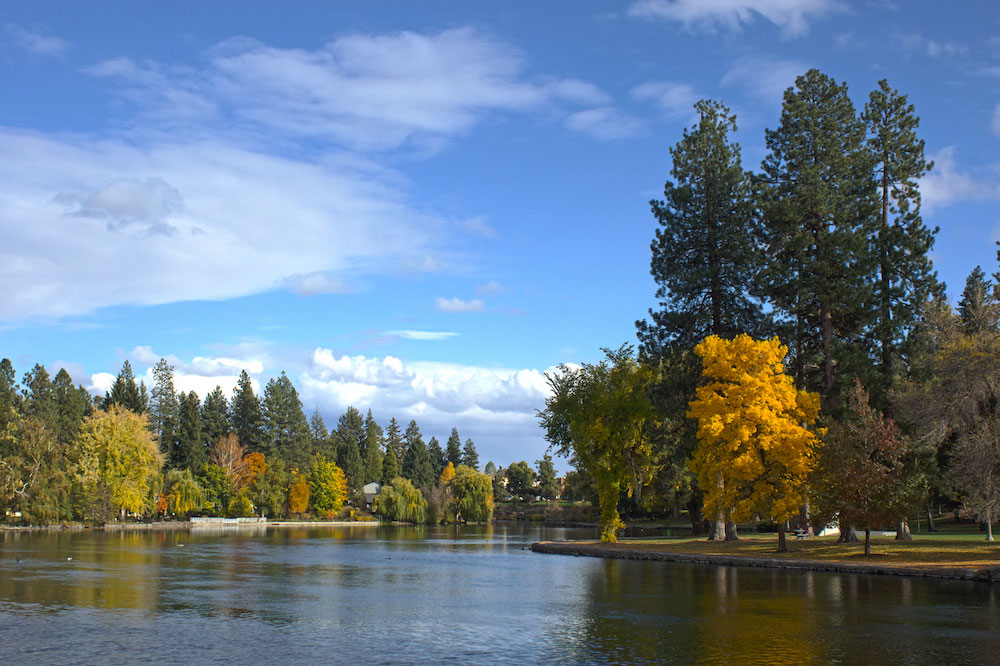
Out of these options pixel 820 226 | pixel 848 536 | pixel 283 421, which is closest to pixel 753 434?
pixel 848 536

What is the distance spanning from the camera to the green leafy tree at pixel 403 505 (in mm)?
130000

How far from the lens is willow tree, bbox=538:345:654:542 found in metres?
57.5

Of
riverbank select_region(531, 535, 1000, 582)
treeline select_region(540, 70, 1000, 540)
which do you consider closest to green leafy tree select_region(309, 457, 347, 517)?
treeline select_region(540, 70, 1000, 540)

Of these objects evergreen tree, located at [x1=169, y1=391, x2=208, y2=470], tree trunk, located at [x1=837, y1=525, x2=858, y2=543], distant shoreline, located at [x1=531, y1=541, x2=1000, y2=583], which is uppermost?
evergreen tree, located at [x1=169, y1=391, x2=208, y2=470]

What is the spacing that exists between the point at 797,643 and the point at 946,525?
238ft

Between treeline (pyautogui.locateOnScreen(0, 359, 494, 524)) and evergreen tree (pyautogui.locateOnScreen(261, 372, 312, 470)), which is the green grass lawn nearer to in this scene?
treeline (pyautogui.locateOnScreen(0, 359, 494, 524))

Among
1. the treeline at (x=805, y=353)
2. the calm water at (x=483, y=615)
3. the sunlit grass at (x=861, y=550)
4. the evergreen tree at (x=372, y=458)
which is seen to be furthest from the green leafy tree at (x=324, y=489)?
the calm water at (x=483, y=615)

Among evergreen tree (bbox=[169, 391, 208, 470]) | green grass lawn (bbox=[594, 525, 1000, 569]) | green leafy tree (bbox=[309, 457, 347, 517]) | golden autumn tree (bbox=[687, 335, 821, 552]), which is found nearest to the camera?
green grass lawn (bbox=[594, 525, 1000, 569])

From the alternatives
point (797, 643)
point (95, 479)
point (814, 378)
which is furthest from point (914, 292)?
point (95, 479)

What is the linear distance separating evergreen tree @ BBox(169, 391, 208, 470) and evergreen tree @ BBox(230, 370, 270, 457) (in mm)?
21583

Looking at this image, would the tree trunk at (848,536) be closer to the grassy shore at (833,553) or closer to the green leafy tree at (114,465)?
the grassy shore at (833,553)

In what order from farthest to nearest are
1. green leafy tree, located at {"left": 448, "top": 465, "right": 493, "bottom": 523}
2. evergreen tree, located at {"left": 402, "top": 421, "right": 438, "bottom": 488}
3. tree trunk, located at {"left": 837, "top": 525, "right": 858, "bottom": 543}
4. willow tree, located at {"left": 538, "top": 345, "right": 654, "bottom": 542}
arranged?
1. evergreen tree, located at {"left": 402, "top": 421, "right": 438, "bottom": 488}
2. green leafy tree, located at {"left": 448, "top": 465, "right": 493, "bottom": 523}
3. willow tree, located at {"left": 538, "top": 345, "right": 654, "bottom": 542}
4. tree trunk, located at {"left": 837, "top": 525, "right": 858, "bottom": 543}

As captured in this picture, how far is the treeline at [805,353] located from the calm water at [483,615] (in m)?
6.96

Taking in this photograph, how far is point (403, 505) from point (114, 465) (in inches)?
1805
